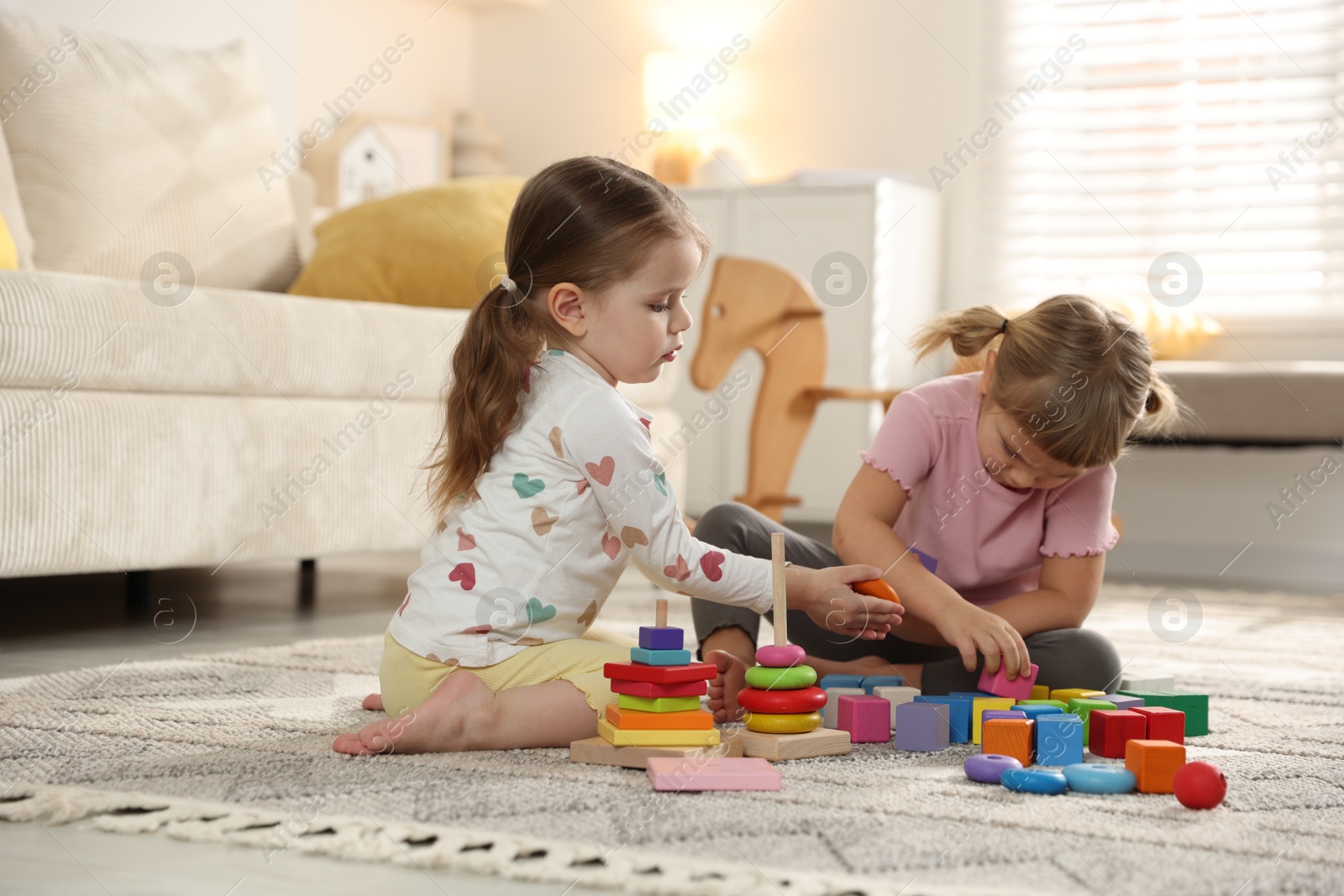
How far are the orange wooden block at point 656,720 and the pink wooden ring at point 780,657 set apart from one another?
82mm

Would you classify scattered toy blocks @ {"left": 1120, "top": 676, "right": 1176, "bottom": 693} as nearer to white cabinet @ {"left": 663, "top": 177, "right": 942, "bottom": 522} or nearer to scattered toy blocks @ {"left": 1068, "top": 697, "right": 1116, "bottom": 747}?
scattered toy blocks @ {"left": 1068, "top": 697, "right": 1116, "bottom": 747}

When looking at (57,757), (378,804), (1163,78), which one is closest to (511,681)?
(378,804)

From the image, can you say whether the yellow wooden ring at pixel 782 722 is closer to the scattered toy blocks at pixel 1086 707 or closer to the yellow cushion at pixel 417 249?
the scattered toy blocks at pixel 1086 707

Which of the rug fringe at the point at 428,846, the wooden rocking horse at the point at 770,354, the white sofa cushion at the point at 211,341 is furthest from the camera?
the wooden rocking horse at the point at 770,354

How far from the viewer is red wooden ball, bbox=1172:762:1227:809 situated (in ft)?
2.84

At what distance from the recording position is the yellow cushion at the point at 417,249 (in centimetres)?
212

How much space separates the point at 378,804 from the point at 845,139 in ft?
10.2

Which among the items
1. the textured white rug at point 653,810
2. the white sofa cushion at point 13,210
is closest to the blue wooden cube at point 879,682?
the textured white rug at point 653,810

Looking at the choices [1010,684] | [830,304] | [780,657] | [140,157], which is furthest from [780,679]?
[830,304]

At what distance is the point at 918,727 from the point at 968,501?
0.30 m

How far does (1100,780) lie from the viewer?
0.92 metres

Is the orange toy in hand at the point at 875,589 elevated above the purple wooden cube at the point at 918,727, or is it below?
above

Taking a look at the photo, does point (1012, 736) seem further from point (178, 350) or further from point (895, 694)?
point (178, 350)

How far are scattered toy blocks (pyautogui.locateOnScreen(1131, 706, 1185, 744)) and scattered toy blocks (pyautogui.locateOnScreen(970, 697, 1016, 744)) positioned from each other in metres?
0.10
